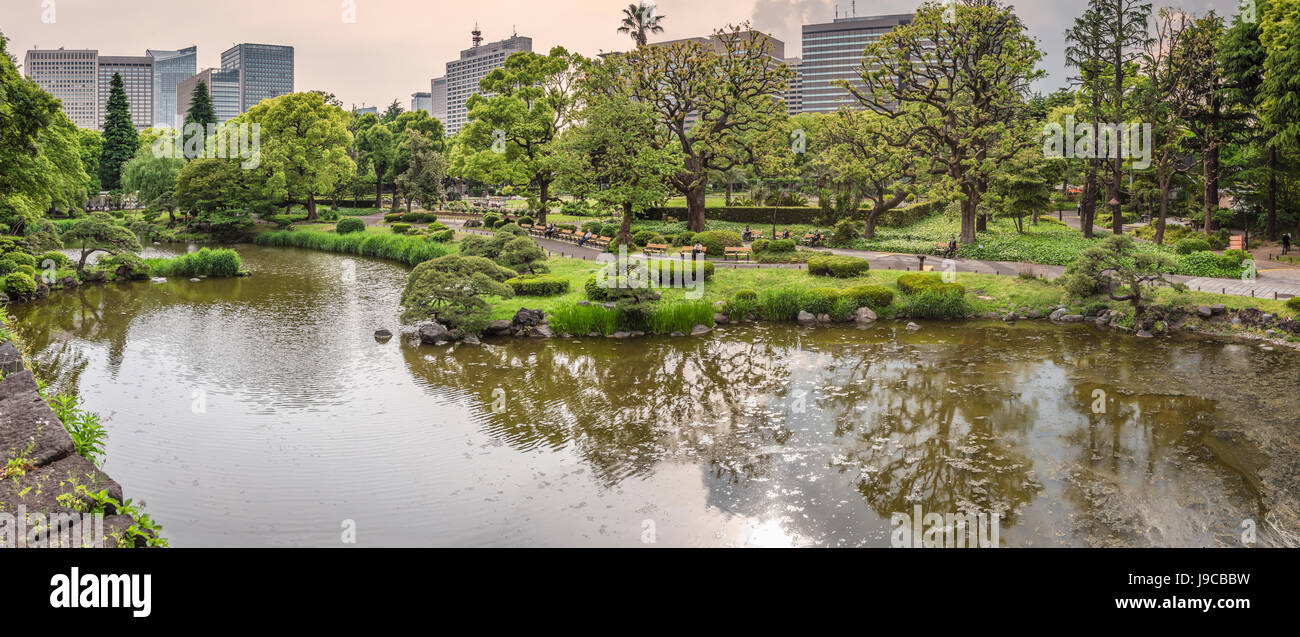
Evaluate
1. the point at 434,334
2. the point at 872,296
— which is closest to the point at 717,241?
the point at 872,296

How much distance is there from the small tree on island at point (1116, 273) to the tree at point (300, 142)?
1851 inches

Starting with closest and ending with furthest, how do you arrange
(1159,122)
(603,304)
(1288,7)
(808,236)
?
(603,304), (1288,7), (1159,122), (808,236)

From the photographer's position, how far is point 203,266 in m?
36.3

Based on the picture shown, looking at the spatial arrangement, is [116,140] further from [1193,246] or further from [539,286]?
[1193,246]

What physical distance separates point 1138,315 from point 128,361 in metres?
28.9

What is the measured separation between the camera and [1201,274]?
2741 cm

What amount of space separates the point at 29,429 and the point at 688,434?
32.7ft

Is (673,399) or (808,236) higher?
(808,236)

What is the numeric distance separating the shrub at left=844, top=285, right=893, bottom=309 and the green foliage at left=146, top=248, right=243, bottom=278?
28.3 m

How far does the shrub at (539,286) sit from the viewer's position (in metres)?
26.9

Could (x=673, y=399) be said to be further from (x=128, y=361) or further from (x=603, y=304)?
(x=128, y=361)

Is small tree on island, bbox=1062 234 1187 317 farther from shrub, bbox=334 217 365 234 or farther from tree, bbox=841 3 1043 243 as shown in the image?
shrub, bbox=334 217 365 234

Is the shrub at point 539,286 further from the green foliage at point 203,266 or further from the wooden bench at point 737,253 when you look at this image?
the green foliage at point 203,266
